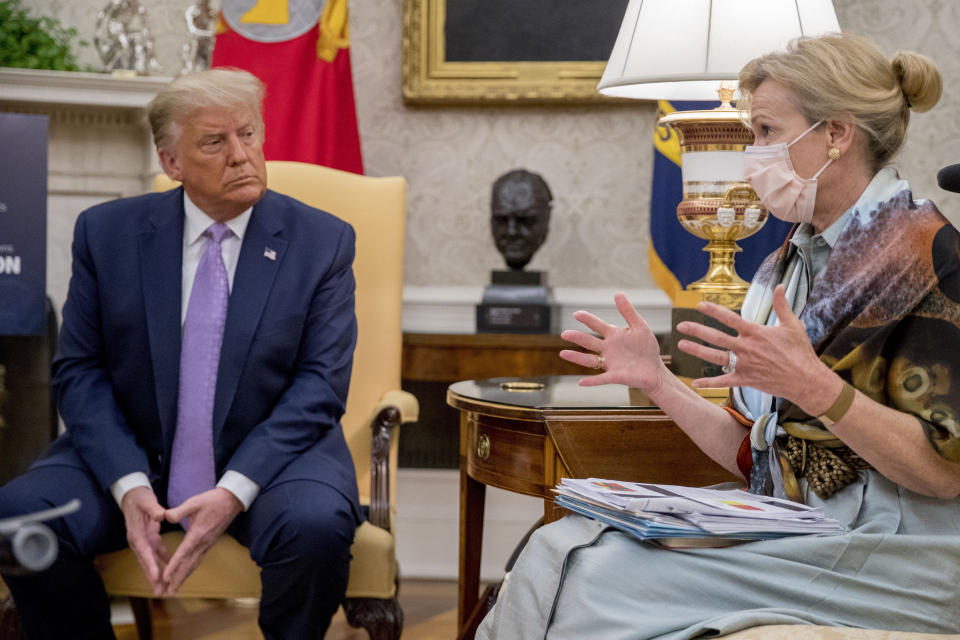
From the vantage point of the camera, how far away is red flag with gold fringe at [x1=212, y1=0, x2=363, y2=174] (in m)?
3.27

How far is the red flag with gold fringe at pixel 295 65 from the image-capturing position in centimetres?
327

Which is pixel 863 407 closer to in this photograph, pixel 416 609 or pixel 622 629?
pixel 622 629

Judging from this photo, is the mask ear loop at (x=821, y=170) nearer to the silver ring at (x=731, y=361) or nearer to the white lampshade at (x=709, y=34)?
the silver ring at (x=731, y=361)

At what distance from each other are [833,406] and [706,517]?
22 cm

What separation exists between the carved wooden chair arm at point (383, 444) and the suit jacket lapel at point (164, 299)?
454 mm

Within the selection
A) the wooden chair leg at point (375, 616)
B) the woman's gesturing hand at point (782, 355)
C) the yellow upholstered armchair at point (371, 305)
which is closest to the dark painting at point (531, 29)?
the yellow upholstered armchair at point (371, 305)

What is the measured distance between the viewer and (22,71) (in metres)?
3.16

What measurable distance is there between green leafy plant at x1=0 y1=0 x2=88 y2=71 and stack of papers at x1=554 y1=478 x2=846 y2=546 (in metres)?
2.64

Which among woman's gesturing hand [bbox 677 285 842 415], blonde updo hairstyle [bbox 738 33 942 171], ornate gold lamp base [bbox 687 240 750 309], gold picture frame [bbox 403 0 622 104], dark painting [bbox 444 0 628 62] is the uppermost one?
dark painting [bbox 444 0 628 62]

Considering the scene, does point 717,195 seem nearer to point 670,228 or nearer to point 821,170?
point 821,170

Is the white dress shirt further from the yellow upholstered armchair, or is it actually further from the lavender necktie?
the yellow upholstered armchair

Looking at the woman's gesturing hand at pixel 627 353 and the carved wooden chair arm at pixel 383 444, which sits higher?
the woman's gesturing hand at pixel 627 353

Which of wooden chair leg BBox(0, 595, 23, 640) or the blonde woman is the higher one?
the blonde woman

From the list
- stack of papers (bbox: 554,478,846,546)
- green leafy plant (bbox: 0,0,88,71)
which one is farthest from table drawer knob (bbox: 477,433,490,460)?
green leafy plant (bbox: 0,0,88,71)
